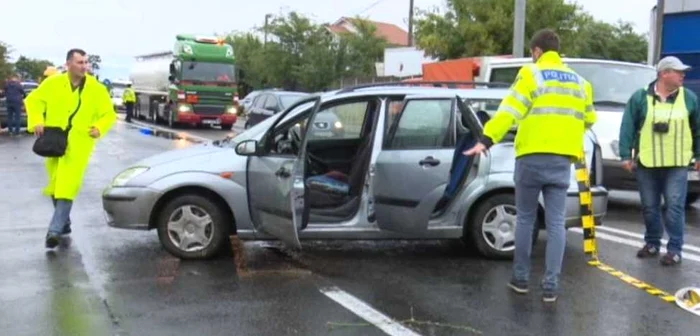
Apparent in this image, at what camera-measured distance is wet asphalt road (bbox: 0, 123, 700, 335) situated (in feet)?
17.5

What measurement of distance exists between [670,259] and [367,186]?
2.71 m

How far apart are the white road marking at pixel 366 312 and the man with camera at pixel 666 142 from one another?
296cm

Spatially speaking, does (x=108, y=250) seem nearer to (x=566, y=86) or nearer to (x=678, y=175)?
(x=566, y=86)

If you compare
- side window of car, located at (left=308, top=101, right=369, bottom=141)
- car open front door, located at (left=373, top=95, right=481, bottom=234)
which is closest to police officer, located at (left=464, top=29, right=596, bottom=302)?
car open front door, located at (left=373, top=95, right=481, bottom=234)

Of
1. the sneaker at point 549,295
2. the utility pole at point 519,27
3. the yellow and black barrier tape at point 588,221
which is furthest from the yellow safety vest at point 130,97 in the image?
the sneaker at point 549,295

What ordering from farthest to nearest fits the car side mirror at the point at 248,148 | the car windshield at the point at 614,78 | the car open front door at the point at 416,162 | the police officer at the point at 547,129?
the car windshield at the point at 614,78 → the car side mirror at the point at 248,148 → the car open front door at the point at 416,162 → the police officer at the point at 547,129

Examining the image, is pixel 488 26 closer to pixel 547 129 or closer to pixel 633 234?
pixel 633 234

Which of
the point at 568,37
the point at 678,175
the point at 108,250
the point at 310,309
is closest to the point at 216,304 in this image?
the point at 310,309

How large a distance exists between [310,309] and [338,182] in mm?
1910

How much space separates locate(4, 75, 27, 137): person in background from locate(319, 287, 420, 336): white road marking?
18.3 m

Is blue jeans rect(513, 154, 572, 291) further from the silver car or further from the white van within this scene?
the white van

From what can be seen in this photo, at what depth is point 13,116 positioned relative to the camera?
74.9 feet

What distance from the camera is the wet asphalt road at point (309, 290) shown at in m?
5.33

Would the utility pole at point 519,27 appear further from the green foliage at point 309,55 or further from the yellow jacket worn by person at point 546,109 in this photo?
the green foliage at point 309,55
